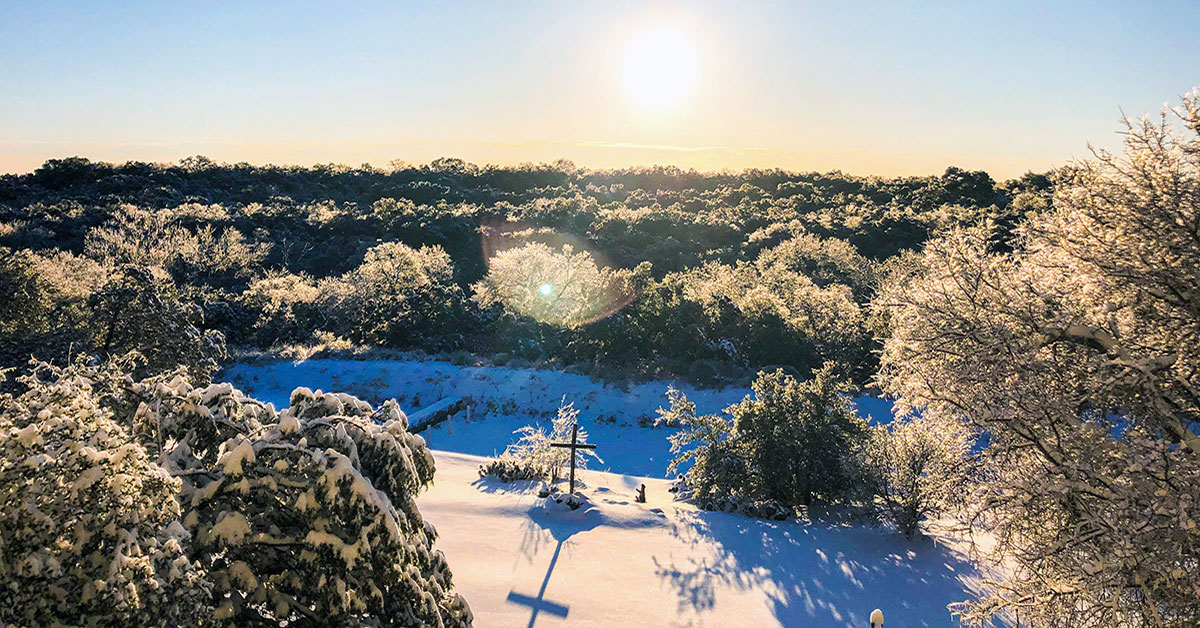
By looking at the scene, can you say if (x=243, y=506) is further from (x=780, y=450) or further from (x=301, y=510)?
(x=780, y=450)

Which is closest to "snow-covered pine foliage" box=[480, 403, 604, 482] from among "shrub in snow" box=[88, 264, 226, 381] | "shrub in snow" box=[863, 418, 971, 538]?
"shrub in snow" box=[863, 418, 971, 538]

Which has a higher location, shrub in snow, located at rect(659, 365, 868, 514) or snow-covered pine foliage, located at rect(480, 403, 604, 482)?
shrub in snow, located at rect(659, 365, 868, 514)

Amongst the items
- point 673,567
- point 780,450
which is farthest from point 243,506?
point 780,450

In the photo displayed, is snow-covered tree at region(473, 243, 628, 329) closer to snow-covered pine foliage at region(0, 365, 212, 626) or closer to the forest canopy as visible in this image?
the forest canopy

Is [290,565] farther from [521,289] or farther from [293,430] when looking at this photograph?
[521,289]

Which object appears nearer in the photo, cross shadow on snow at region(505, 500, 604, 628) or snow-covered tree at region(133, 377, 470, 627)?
snow-covered tree at region(133, 377, 470, 627)

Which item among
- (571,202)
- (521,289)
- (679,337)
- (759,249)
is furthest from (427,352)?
(571,202)
